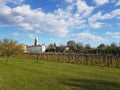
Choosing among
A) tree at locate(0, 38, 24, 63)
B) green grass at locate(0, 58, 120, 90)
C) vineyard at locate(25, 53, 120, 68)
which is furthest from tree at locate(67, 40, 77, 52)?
green grass at locate(0, 58, 120, 90)

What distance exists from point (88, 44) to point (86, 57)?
63.9 m

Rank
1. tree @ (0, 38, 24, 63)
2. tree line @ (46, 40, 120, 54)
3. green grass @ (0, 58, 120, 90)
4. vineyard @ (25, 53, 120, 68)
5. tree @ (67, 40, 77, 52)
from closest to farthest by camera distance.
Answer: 1. green grass @ (0, 58, 120, 90)
2. vineyard @ (25, 53, 120, 68)
3. tree @ (0, 38, 24, 63)
4. tree line @ (46, 40, 120, 54)
5. tree @ (67, 40, 77, 52)

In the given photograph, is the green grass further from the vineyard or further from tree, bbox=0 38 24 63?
tree, bbox=0 38 24 63

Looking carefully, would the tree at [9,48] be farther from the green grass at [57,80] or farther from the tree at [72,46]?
the tree at [72,46]

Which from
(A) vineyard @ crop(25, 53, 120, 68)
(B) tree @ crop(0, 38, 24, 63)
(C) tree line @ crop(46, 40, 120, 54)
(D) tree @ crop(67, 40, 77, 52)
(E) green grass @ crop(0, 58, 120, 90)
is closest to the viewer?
(E) green grass @ crop(0, 58, 120, 90)

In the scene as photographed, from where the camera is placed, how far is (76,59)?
59.6 meters

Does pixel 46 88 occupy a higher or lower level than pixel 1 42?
lower

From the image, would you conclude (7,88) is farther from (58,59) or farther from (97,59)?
(58,59)

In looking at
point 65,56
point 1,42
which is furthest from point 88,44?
point 1,42

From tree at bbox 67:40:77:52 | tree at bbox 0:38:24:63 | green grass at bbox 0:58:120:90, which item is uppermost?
tree at bbox 67:40:77:52

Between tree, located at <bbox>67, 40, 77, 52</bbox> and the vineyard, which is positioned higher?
tree, located at <bbox>67, 40, 77, 52</bbox>

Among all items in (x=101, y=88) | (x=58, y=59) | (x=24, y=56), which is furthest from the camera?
(x=24, y=56)

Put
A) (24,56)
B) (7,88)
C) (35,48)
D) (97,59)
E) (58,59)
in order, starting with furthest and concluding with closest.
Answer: (35,48) < (24,56) < (58,59) < (97,59) < (7,88)

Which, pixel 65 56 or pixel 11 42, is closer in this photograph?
pixel 11 42
